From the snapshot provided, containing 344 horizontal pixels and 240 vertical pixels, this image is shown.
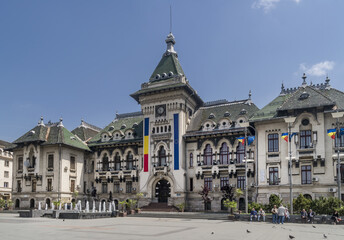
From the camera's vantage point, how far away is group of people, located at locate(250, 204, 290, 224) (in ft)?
98.6

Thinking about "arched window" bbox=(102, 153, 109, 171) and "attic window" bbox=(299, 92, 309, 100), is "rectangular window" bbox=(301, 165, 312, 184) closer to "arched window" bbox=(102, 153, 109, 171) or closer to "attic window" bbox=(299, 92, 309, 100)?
"attic window" bbox=(299, 92, 309, 100)

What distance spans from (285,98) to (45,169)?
3613cm

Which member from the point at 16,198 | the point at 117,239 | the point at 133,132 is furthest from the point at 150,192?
the point at 117,239

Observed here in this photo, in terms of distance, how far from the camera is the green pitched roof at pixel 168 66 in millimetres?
55678

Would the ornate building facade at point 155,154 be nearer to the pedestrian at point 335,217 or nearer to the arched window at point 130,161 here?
the arched window at point 130,161

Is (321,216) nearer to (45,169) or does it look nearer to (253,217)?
(253,217)

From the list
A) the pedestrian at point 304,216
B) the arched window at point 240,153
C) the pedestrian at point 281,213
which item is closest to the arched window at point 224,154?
the arched window at point 240,153

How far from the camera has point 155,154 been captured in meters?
52.5

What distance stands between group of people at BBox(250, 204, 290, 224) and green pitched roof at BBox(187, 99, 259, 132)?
18.3 m

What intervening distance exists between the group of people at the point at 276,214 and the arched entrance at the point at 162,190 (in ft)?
62.9

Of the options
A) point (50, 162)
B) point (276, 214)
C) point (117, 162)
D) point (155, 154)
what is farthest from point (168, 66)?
point (276, 214)

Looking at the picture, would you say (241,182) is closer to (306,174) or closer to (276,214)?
(306,174)

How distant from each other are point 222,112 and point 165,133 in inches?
355

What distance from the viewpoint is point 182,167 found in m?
50.7
